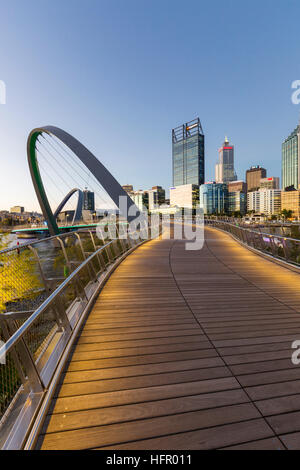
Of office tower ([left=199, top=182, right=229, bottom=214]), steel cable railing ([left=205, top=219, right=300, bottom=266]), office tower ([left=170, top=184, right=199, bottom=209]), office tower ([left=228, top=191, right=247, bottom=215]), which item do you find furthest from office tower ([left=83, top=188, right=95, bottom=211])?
steel cable railing ([left=205, top=219, right=300, bottom=266])

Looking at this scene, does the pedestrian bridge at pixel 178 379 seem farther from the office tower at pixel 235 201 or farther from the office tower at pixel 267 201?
the office tower at pixel 267 201

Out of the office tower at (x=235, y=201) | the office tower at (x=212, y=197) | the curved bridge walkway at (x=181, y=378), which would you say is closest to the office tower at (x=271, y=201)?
the office tower at (x=235, y=201)

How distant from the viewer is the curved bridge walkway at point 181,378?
1.65 m

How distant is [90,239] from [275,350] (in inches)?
214

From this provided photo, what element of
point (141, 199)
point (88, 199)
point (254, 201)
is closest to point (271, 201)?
point (254, 201)

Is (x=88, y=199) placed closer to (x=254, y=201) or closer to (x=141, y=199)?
(x=141, y=199)

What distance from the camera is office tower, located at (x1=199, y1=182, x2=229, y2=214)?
520ft

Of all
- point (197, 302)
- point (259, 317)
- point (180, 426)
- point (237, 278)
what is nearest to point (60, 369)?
point (180, 426)

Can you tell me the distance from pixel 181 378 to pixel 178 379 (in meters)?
0.03

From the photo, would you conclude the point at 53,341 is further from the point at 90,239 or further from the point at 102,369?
the point at 90,239

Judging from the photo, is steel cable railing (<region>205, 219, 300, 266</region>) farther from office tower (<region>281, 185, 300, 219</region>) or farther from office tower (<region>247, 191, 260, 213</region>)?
office tower (<region>247, 191, 260, 213</region>)

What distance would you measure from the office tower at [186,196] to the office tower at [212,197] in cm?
424

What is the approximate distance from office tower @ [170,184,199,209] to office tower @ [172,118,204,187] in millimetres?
7917

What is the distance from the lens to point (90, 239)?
Result: 6902mm
